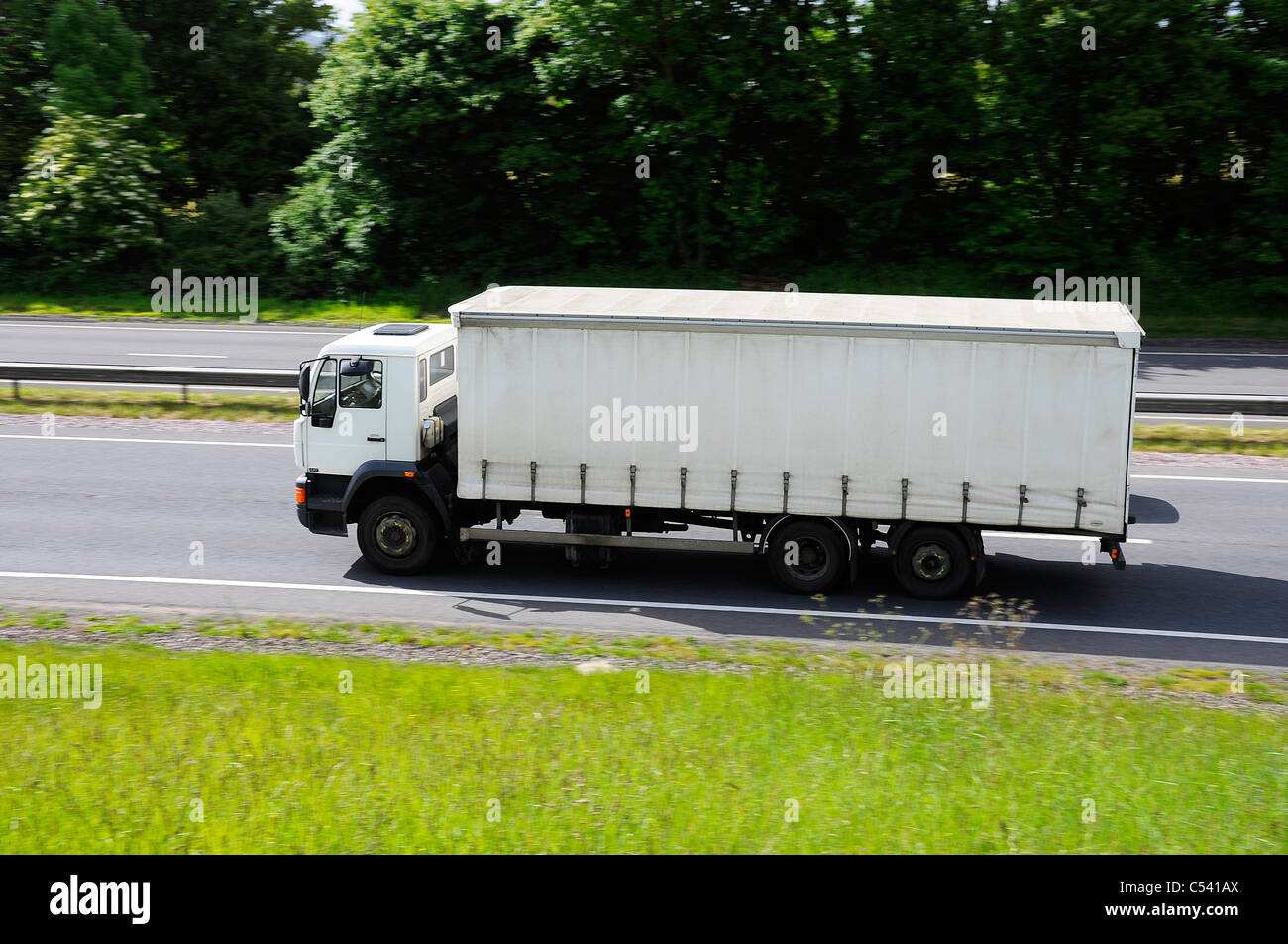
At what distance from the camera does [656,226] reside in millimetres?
35000

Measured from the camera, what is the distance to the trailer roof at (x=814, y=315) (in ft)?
42.2

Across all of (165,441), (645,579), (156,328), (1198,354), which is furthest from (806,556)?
(156,328)

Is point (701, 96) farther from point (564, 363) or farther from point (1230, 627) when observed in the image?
point (1230, 627)

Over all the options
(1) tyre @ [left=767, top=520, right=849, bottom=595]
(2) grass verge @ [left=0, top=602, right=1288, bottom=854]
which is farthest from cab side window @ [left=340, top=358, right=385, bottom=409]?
(1) tyre @ [left=767, top=520, right=849, bottom=595]

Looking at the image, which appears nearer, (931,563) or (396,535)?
(931,563)

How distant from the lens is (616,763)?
863 cm

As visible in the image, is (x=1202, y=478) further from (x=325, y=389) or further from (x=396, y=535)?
(x=325, y=389)

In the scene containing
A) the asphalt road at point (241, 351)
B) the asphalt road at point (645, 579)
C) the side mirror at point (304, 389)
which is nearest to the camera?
the asphalt road at point (645, 579)

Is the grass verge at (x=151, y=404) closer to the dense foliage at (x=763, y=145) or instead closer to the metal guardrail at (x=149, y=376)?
the metal guardrail at (x=149, y=376)

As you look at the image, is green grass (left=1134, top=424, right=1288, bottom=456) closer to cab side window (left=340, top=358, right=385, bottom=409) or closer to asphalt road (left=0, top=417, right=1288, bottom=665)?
asphalt road (left=0, top=417, right=1288, bottom=665)

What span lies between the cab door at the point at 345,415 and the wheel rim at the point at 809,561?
15.9 feet

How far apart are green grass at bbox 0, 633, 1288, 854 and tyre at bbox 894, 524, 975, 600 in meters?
2.57

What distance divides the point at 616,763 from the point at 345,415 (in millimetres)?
7051

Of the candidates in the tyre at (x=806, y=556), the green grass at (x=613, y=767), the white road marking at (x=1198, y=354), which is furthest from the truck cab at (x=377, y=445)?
the white road marking at (x=1198, y=354)
